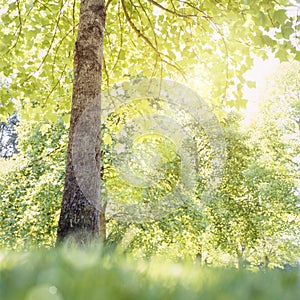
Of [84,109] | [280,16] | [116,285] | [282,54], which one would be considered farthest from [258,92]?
[116,285]

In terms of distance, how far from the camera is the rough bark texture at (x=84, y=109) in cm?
335

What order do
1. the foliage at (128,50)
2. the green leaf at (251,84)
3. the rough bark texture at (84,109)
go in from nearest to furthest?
1. the rough bark texture at (84,109)
2. the green leaf at (251,84)
3. the foliage at (128,50)

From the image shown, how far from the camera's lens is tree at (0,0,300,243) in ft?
12.4

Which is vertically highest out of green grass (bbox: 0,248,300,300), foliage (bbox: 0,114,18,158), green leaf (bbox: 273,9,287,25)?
foliage (bbox: 0,114,18,158)

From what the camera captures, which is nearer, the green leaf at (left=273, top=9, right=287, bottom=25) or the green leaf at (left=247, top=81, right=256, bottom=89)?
the green leaf at (left=273, top=9, right=287, bottom=25)

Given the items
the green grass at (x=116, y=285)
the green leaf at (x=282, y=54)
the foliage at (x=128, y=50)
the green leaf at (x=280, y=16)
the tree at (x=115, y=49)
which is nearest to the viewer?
the green grass at (x=116, y=285)

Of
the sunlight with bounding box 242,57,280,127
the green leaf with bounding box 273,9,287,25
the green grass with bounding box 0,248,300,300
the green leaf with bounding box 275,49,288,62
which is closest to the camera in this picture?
the green grass with bounding box 0,248,300,300

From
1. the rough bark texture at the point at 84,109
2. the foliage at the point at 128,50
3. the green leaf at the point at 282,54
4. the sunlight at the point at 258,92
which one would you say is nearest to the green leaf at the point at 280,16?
the green leaf at the point at 282,54

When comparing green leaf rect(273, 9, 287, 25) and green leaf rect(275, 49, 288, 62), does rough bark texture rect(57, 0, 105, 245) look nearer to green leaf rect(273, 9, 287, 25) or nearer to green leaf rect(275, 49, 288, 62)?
green leaf rect(273, 9, 287, 25)

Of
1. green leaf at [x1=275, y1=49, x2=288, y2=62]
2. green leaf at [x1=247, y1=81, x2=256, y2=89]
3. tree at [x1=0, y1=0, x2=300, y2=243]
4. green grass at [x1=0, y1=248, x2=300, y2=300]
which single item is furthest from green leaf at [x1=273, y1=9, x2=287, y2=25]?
green grass at [x1=0, y1=248, x2=300, y2=300]

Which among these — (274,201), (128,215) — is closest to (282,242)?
(274,201)

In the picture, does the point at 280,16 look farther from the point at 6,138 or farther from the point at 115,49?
the point at 6,138

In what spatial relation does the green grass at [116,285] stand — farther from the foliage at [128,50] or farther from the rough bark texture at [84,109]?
the foliage at [128,50]

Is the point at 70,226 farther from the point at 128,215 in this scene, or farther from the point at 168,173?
the point at 168,173
